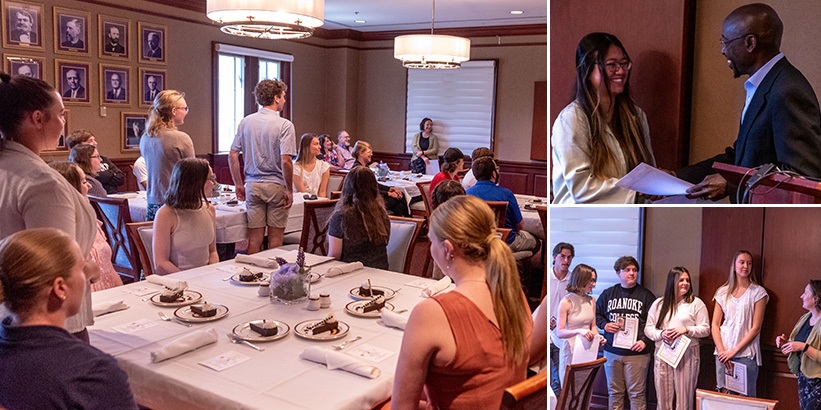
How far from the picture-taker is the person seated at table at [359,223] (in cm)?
337

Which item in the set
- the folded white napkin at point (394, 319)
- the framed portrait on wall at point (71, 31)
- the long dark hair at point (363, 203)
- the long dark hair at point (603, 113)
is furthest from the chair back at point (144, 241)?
the framed portrait on wall at point (71, 31)

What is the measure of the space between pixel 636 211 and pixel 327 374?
3.36 feet

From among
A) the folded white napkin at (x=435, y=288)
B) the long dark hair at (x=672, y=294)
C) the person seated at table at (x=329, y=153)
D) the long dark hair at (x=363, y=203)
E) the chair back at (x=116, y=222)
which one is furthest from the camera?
the person seated at table at (x=329, y=153)

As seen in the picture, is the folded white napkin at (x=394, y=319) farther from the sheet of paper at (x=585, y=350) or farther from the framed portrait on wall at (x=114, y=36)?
the framed portrait on wall at (x=114, y=36)

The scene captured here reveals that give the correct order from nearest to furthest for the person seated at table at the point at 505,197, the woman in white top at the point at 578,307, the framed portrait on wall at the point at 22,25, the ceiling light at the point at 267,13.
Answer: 1. the woman in white top at the point at 578,307
2. the ceiling light at the point at 267,13
3. the person seated at table at the point at 505,197
4. the framed portrait on wall at the point at 22,25

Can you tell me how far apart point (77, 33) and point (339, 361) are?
21.4 feet

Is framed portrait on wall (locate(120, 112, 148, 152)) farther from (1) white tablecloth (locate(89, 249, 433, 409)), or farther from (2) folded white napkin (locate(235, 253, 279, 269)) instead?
(1) white tablecloth (locate(89, 249, 433, 409))

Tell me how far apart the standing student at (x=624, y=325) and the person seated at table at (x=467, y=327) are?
269 mm

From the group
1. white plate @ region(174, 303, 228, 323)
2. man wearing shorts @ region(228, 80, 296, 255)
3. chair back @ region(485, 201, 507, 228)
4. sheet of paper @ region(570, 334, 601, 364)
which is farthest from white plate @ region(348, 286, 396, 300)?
man wearing shorts @ region(228, 80, 296, 255)

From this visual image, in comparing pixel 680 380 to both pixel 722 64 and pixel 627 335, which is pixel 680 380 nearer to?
pixel 627 335

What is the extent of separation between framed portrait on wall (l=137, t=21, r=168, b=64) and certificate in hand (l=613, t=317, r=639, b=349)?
7.40 meters

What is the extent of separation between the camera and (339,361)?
6.16ft

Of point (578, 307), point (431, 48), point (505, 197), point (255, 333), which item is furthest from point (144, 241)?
point (431, 48)

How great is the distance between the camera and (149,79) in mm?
7836
